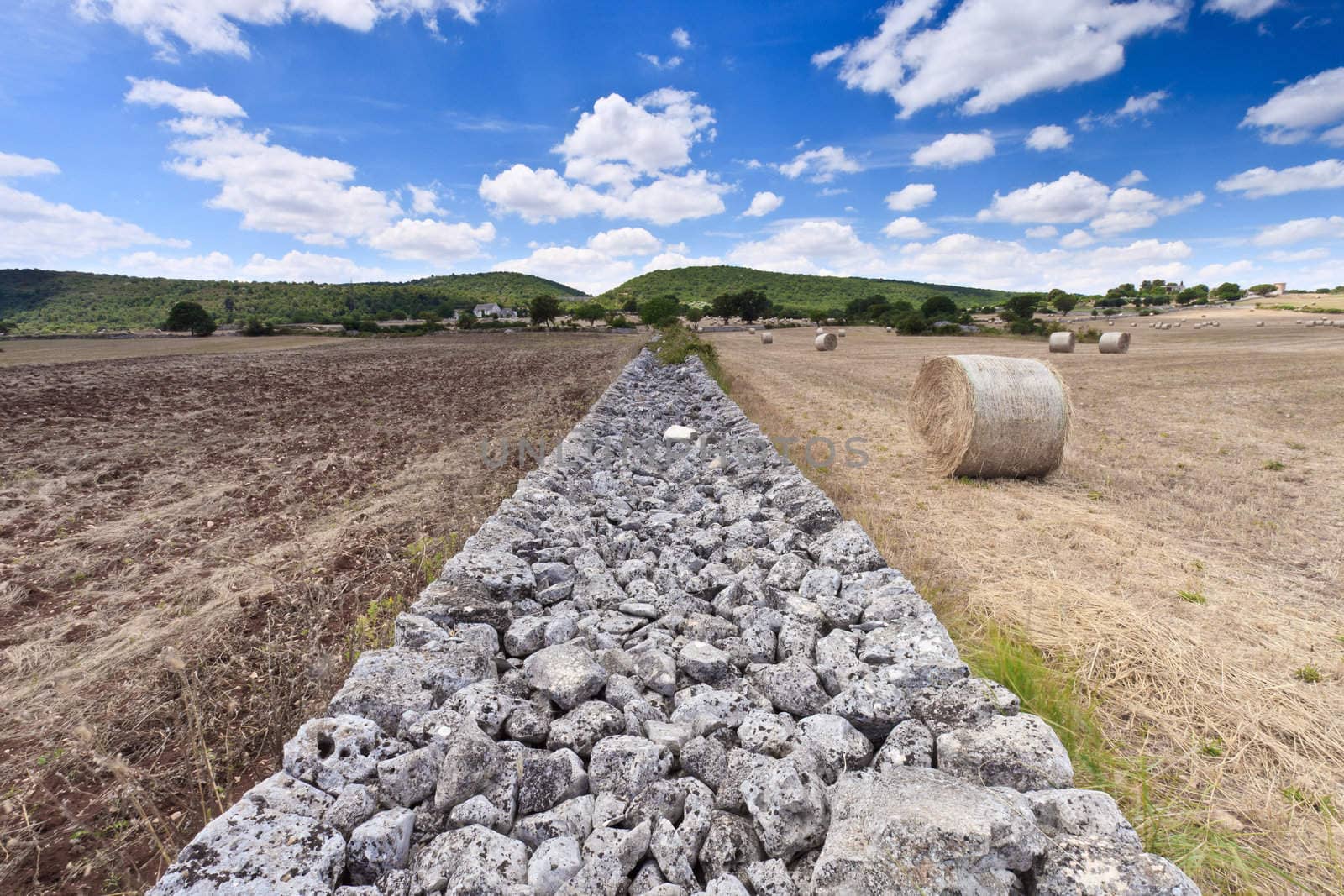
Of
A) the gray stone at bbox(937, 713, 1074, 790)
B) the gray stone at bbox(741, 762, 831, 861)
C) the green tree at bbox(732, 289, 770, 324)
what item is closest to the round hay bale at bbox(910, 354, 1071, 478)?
the gray stone at bbox(937, 713, 1074, 790)

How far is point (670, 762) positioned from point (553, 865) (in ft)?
2.03

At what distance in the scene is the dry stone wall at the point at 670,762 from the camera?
1.77 metres

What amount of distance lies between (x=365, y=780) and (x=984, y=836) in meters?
2.20

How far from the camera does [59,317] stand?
95.2 m

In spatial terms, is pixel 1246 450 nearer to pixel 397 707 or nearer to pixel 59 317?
pixel 397 707

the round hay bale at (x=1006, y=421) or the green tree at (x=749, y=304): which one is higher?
the green tree at (x=749, y=304)

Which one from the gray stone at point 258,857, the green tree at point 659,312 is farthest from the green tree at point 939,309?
the gray stone at point 258,857

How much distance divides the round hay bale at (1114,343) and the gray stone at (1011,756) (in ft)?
110

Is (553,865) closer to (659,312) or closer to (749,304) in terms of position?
(659,312)

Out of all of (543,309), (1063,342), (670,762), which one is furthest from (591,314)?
(670,762)

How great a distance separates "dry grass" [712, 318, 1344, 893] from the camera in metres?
2.55

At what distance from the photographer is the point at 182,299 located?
354 feet

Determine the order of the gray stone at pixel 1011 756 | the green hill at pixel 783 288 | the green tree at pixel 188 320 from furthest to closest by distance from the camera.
Result: the green hill at pixel 783 288 → the green tree at pixel 188 320 → the gray stone at pixel 1011 756

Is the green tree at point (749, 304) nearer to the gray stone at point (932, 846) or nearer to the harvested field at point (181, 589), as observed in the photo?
the harvested field at point (181, 589)
